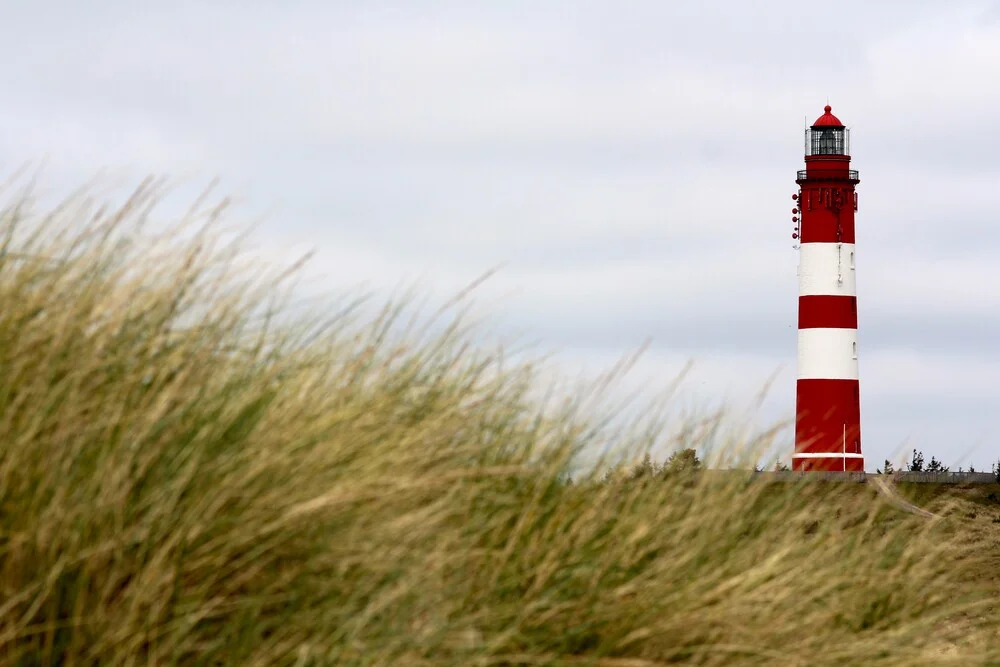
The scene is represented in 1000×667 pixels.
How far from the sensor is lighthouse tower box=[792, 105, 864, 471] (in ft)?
89.2

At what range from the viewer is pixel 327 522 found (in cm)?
337

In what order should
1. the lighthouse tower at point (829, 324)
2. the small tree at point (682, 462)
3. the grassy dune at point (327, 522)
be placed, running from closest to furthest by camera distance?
1. the grassy dune at point (327, 522)
2. the small tree at point (682, 462)
3. the lighthouse tower at point (829, 324)

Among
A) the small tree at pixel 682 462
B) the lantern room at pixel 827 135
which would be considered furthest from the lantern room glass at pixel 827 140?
the small tree at pixel 682 462

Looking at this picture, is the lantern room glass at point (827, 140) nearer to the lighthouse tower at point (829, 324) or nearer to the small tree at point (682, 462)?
the lighthouse tower at point (829, 324)

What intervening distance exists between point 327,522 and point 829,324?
2507cm

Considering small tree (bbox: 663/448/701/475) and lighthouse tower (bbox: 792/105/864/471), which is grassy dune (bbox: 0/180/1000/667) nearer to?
small tree (bbox: 663/448/701/475)

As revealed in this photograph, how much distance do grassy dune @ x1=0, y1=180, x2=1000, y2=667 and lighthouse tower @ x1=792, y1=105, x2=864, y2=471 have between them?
22513mm

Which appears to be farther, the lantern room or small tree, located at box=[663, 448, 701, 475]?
the lantern room

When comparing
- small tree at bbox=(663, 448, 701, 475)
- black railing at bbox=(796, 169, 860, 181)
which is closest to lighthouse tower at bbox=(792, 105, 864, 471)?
black railing at bbox=(796, 169, 860, 181)

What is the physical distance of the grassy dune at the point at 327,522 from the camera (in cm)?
305

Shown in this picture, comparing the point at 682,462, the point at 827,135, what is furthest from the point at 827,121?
the point at 682,462

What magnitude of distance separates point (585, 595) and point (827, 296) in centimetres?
2466

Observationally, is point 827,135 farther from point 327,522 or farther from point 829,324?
point 327,522

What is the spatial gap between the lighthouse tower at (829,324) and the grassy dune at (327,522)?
22.5m
